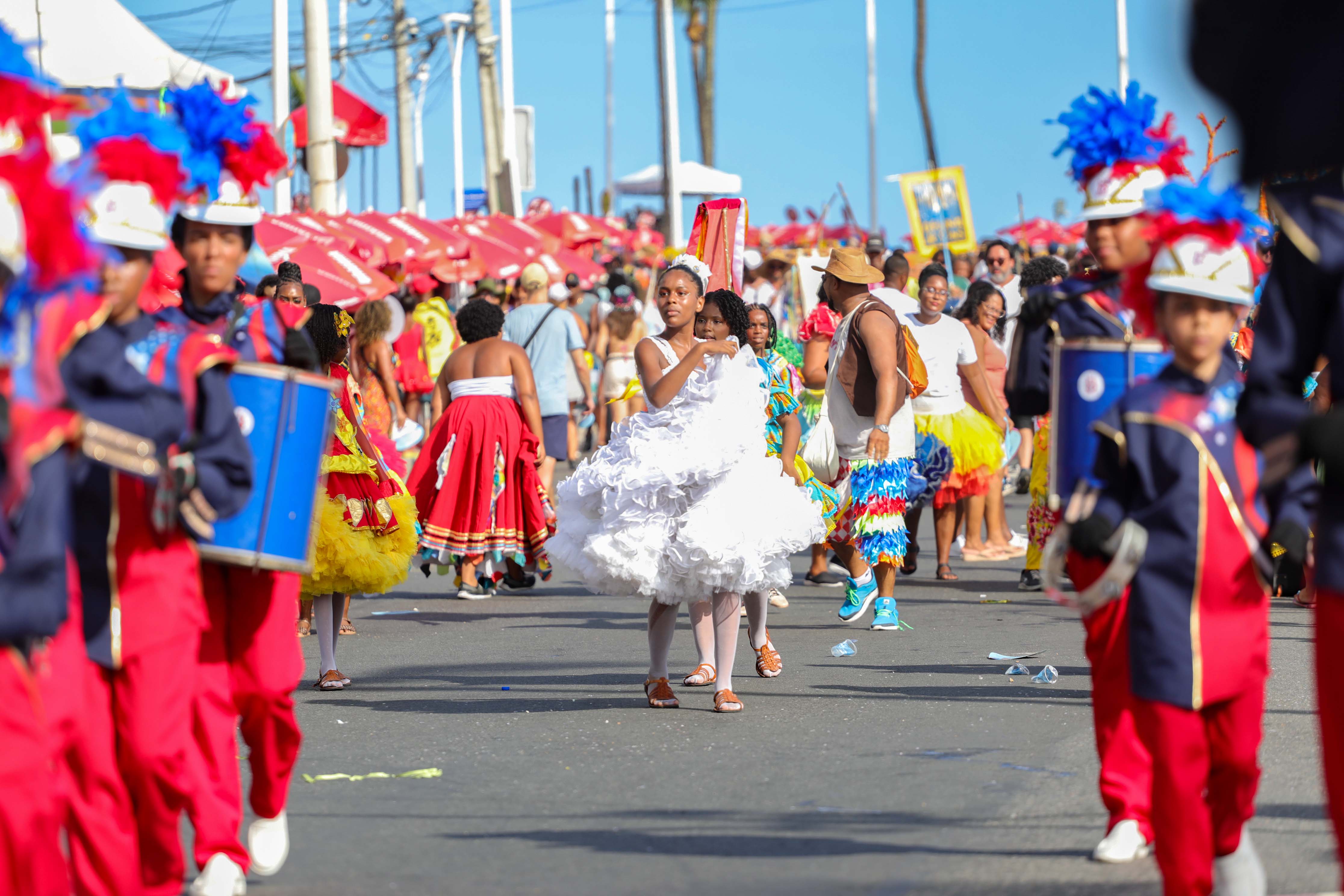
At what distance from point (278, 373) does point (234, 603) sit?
2.16ft

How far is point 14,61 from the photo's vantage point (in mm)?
3756

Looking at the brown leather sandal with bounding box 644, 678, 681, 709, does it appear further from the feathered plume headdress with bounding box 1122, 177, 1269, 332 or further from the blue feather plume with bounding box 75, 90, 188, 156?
the blue feather plume with bounding box 75, 90, 188, 156

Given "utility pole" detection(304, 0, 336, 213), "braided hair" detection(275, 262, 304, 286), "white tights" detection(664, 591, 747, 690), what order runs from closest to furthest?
1. "white tights" detection(664, 591, 747, 690)
2. "braided hair" detection(275, 262, 304, 286)
3. "utility pole" detection(304, 0, 336, 213)

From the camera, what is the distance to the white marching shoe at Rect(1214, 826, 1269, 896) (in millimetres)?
4512

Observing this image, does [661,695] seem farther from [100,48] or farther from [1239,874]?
[100,48]

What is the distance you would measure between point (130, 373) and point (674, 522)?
3.81 metres

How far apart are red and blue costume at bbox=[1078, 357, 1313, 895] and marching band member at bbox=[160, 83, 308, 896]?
2196 millimetres

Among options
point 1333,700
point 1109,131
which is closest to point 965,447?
point 1109,131

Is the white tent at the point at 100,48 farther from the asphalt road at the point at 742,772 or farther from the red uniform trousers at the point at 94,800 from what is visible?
the red uniform trousers at the point at 94,800

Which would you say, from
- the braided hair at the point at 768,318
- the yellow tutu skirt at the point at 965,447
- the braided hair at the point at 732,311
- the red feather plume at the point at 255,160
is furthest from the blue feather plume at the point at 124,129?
the yellow tutu skirt at the point at 965,447

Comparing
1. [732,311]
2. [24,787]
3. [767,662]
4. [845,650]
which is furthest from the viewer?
[845,650]

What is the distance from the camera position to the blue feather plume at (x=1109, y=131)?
18.2ft

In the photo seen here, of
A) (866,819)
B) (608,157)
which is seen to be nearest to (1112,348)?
(866,819)

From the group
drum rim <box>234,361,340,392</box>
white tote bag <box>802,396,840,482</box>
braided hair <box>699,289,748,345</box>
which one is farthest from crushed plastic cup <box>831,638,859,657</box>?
drum rim <box>234,361,340,392</box>
